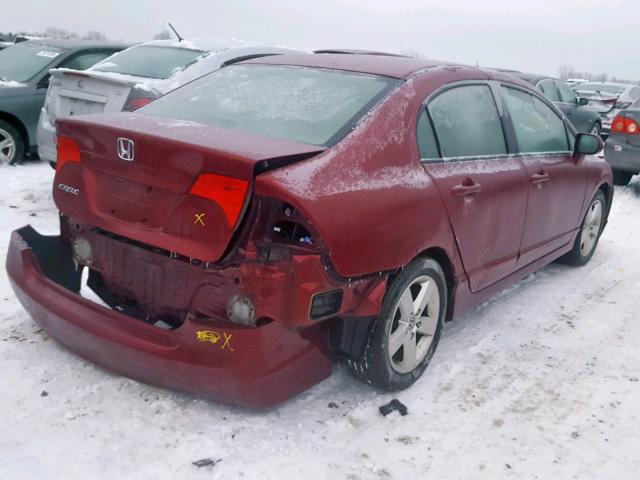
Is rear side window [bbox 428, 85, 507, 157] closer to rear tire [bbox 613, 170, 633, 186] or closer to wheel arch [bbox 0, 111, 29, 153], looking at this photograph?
wheel arch [bbox 0, 111, 29, 153]

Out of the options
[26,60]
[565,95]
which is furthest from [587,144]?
[565,95]

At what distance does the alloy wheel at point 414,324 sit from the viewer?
3.13 metres

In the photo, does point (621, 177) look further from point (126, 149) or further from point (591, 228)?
point (126, 149)

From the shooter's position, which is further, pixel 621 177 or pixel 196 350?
pixel 621 177

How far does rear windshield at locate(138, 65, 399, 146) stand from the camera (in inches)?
118

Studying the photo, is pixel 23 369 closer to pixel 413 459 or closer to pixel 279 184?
pixel 279 184

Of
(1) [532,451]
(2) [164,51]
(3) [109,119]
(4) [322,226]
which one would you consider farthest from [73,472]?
(2) [164,51]

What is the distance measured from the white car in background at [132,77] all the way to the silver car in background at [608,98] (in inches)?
419

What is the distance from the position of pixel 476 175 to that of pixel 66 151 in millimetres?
2119

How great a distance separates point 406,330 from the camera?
3.18 metres

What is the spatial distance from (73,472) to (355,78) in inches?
88.6

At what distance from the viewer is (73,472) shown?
7.95 feet

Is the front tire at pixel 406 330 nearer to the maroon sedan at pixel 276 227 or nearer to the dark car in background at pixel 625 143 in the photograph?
the maroon sedan at pixel 276 227

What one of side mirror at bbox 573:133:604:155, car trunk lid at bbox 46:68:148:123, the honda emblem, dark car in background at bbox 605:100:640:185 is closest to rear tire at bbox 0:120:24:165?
car trunk lid at bbox 46:68:148:123
